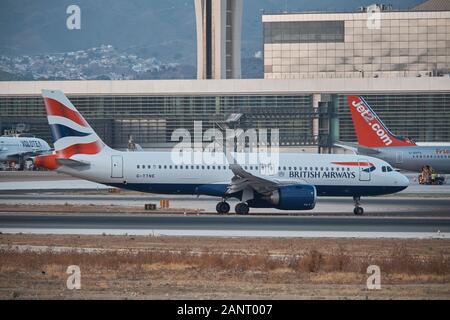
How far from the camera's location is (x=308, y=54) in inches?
5792

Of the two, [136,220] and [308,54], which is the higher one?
[308,54]

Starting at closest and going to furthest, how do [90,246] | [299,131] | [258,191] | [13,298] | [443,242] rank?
[13,298], [90,246], [443,242], [258,191], [299,131]

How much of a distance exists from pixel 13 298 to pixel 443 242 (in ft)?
64.2

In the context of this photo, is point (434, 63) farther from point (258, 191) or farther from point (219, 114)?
point (258, 191)

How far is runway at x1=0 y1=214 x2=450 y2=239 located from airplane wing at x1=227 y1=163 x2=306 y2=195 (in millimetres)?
2315

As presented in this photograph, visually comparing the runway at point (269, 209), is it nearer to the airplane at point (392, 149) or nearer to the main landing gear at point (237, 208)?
the main landing gear at point (237, 208)

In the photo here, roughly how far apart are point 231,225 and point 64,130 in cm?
1358

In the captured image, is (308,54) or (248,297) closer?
(248,297)

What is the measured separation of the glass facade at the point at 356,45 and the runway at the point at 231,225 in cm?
10061

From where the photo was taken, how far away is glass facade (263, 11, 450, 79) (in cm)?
14588

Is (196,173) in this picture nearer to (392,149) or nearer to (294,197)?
(294,197)
